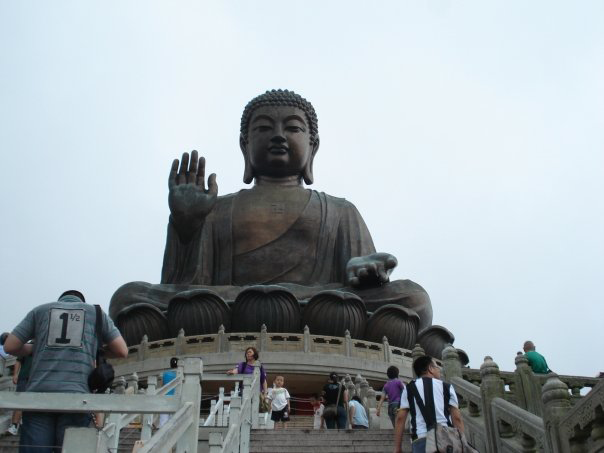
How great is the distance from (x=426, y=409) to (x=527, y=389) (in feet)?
11.0

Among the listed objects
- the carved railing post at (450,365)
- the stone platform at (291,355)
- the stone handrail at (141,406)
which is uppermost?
the stone platform at (291,355)

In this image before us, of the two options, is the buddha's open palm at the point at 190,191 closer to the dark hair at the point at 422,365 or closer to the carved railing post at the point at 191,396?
the dark hair at the point at 422,365

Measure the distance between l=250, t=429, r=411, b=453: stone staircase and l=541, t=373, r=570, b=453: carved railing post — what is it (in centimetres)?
146

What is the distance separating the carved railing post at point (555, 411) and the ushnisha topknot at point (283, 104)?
43.1 feet

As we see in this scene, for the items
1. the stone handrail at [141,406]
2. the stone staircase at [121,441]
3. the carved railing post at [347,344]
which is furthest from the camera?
the carved railing post at [347,344]

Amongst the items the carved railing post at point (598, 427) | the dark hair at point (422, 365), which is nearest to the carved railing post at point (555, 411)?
the carved railing post at point (598, 427)

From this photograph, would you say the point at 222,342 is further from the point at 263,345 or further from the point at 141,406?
the point at 141,406

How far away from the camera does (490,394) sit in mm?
5516

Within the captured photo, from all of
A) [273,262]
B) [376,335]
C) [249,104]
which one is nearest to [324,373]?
[376,335]

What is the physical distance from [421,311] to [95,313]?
10732 millimetres

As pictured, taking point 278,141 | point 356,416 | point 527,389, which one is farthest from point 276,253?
point 527,389

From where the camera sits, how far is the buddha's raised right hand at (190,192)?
47.8 ft

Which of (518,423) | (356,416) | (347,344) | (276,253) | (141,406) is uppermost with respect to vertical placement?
(276,253)

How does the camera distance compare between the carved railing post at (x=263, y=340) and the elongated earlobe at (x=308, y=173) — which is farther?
the elongated earlobe at (x=308, y=173)
